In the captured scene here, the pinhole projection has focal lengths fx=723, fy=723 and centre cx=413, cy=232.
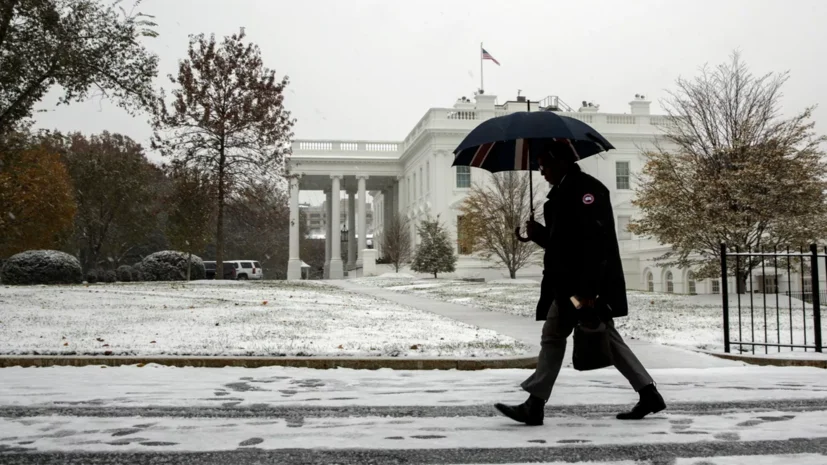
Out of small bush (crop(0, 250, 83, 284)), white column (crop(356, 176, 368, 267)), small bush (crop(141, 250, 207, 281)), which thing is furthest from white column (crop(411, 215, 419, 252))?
small bush (crop(0, 250, 83, 284))

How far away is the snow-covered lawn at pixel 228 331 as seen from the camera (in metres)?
8.24

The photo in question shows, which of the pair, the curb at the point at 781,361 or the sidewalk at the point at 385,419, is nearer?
the sidewalk at the point at 385,419

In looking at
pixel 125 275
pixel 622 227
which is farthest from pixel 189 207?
pixel 622 227

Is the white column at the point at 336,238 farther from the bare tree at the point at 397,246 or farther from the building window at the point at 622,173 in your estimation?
the building window at the point at 622,173

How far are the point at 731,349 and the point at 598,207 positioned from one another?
19.3ft

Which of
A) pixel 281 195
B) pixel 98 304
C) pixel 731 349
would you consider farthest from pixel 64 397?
pixel 281 195

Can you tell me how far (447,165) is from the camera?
163 feet

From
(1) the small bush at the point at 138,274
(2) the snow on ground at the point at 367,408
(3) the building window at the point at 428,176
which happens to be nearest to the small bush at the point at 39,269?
(1) the small bush at the point at 138,274

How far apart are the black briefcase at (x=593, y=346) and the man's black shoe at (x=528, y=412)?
15.2 inches

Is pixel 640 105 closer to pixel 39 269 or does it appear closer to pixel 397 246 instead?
pixel 397 246

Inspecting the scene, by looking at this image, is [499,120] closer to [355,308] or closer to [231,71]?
[355,308]

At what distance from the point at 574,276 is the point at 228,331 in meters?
6.75

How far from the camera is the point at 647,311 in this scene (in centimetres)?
1514

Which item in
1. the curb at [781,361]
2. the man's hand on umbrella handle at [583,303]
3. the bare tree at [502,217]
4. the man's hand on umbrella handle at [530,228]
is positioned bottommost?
the curb at [781,361]
